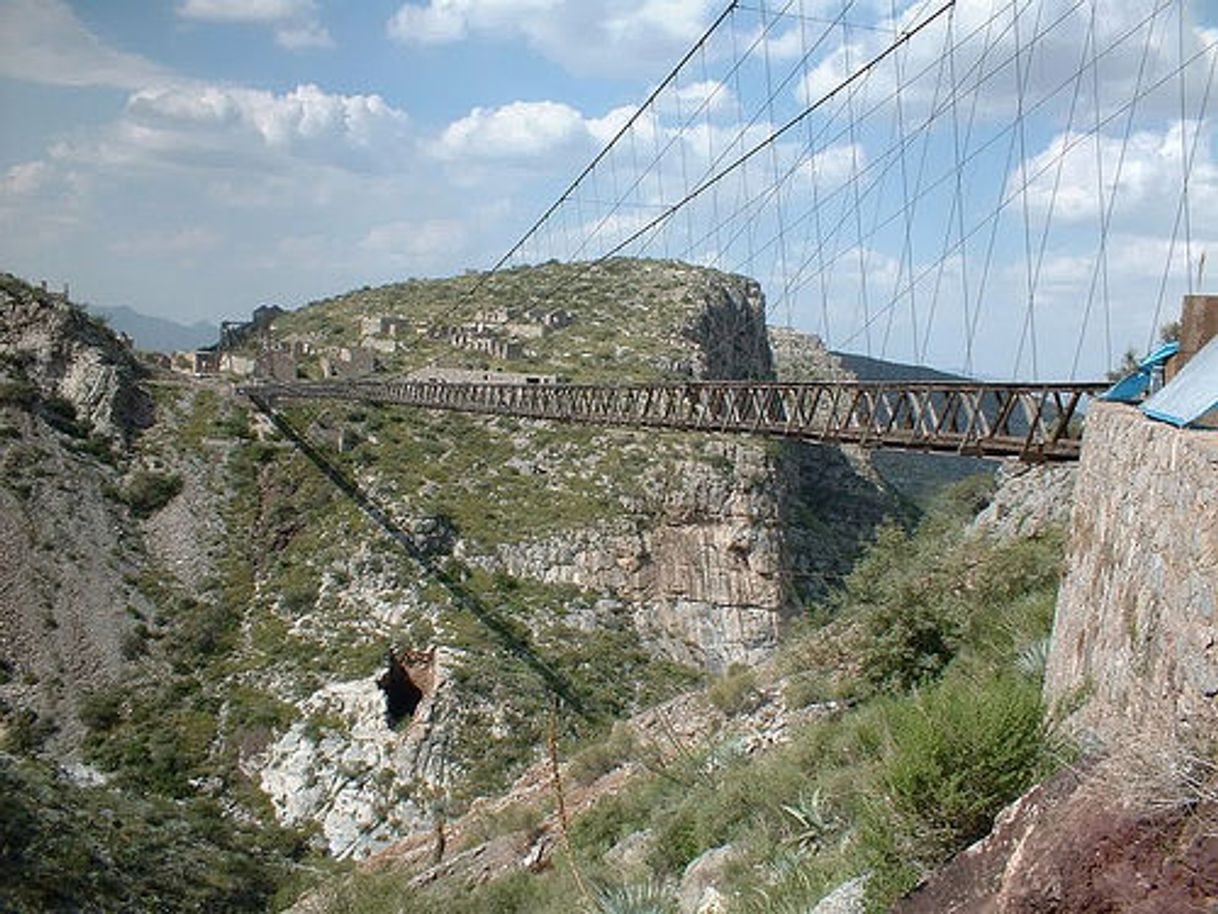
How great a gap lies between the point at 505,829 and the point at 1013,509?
33.7ft

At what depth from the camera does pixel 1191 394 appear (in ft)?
20.0

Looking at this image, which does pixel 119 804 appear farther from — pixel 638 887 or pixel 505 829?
pixel 638 887

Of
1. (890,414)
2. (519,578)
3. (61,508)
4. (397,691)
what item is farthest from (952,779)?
(61,508)

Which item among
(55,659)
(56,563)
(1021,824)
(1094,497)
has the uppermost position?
(1094,497)

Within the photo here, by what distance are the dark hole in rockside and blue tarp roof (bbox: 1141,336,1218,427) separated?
24123 mm

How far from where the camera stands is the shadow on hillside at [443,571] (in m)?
30.5

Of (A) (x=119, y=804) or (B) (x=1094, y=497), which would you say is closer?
(B) (x=1094, y=497)

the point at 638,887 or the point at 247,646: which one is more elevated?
the point at 638,887

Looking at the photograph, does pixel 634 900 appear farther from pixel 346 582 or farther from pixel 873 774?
pixel 346 582

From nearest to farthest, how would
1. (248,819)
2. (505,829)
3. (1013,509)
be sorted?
(505,829) → (1013,509) → (248,819)

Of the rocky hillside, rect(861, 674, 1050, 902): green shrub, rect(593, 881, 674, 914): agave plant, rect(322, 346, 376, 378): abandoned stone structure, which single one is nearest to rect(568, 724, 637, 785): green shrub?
the rocky hillside

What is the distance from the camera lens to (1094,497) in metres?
7.32

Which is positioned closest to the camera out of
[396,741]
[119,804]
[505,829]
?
[505,829]

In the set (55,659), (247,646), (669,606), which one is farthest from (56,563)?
(669,606)
